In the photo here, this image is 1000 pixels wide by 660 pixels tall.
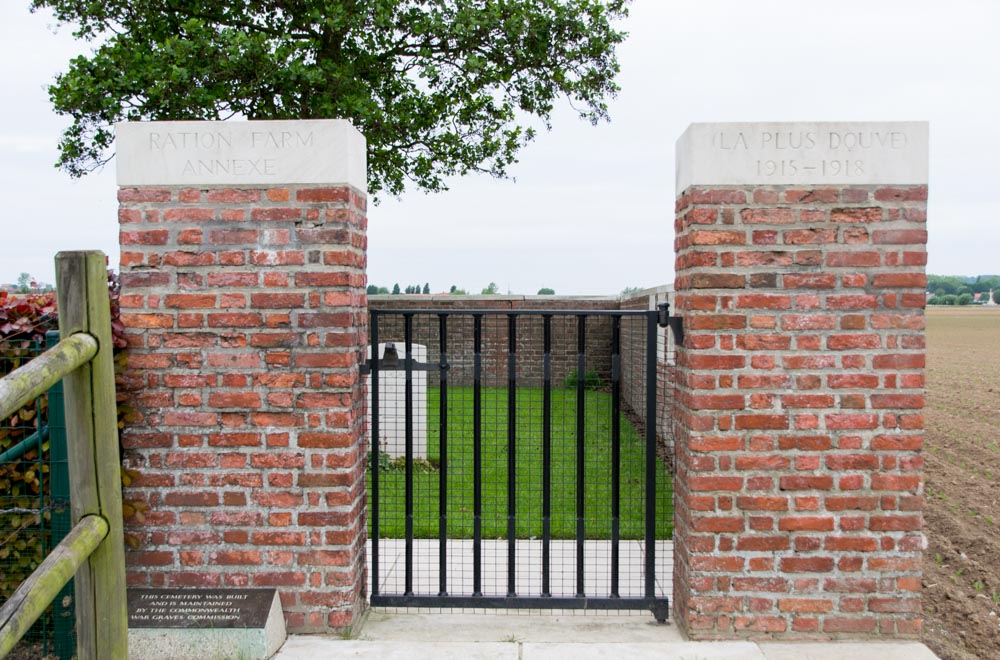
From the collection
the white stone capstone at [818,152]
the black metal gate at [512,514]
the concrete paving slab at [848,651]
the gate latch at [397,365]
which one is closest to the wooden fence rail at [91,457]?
the black metal gate at [512,514]

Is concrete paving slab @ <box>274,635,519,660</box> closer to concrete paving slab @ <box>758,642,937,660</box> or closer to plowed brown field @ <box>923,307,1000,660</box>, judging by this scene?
concrete paving slab @ <box>758,642,937,660</box>

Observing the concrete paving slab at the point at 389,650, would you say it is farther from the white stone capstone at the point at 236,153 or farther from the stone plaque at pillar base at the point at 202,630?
the white stone capstone at the point at 236,153

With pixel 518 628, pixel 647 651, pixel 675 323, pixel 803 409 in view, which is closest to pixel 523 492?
pixel 518 628

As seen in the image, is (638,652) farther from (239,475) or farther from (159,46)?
(159,46)

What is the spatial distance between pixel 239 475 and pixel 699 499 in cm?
213

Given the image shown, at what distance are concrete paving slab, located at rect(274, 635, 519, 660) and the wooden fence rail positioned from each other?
102cm

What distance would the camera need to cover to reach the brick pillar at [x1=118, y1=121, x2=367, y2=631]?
3564 millimetres

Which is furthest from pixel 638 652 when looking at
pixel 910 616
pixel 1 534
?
pixel 1 534

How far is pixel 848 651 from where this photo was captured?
11.7ft

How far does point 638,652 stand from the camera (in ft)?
11.7

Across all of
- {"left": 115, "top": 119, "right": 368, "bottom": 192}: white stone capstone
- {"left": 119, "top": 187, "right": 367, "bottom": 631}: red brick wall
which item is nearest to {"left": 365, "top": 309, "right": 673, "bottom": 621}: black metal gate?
{"left": 119, "top": 187, "right": 367, "bottom": 631}: red brick wall

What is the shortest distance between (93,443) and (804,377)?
290 centimetres

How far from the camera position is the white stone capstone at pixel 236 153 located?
354 centimetres

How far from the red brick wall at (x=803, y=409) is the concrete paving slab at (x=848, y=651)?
0.24 feet
